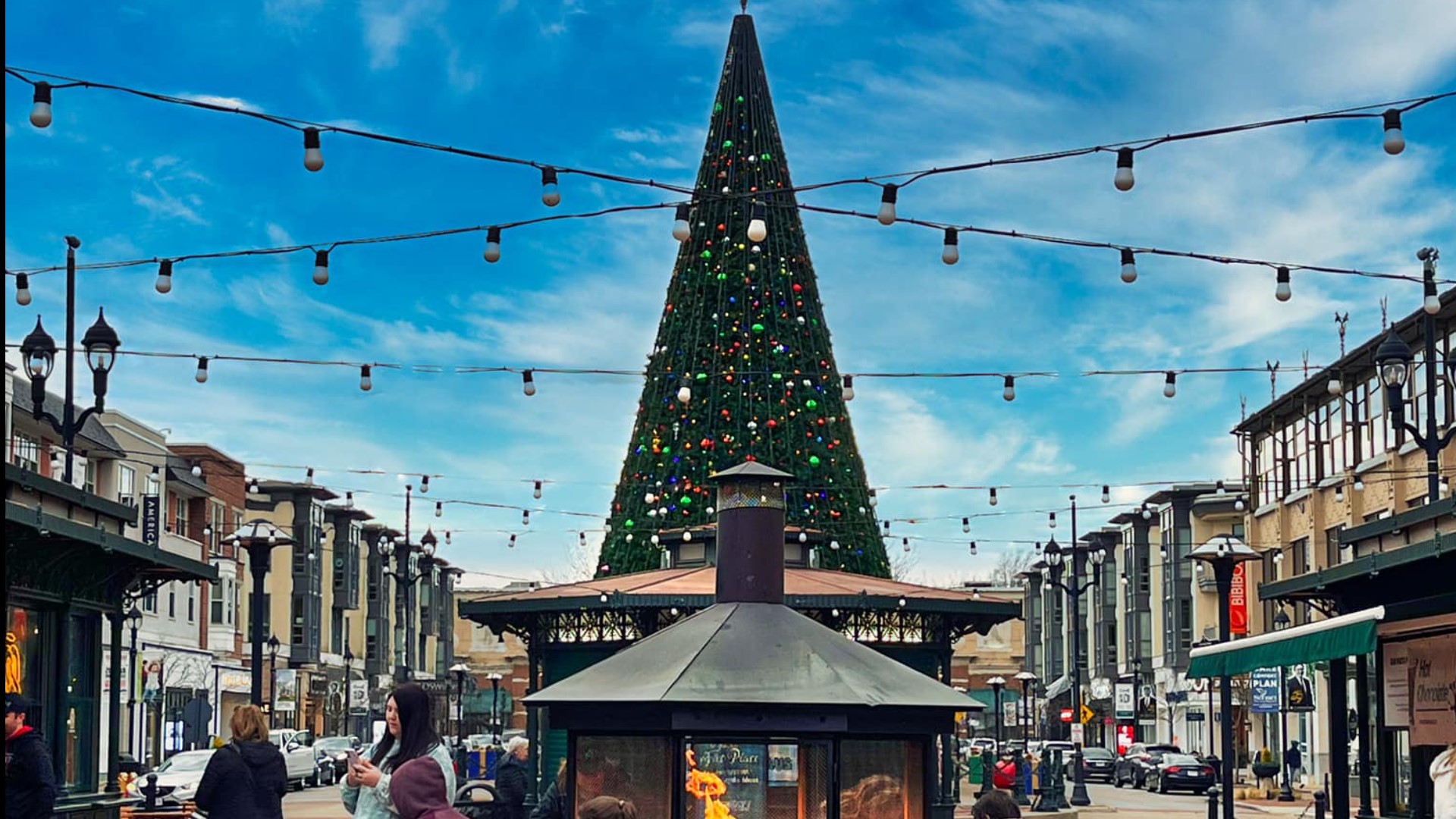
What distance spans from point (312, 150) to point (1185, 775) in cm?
4632

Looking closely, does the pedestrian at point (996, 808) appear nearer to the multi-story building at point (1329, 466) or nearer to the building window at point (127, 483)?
the multi-story building at point (1329, 466)

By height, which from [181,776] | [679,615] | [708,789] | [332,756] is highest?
[679,615]

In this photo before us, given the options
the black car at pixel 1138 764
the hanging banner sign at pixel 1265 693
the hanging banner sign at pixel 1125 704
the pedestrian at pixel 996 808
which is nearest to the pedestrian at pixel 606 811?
the pedestrian at pixel 996 808

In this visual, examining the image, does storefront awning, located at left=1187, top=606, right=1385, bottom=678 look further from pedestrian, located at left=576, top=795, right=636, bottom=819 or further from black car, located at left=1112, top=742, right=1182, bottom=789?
black car, located at left=1112, top=742, right=1182, bottom=789

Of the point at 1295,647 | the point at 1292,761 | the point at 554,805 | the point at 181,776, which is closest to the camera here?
the point at 554,805

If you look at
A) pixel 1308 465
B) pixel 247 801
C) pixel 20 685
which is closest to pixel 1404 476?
pixel 1308 465

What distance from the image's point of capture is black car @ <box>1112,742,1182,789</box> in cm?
6141

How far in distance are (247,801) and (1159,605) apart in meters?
81.9

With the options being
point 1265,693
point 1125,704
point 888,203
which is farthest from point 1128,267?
point 1125,704

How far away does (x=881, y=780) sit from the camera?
14547mm

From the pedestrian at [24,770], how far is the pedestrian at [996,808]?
560 centimetres

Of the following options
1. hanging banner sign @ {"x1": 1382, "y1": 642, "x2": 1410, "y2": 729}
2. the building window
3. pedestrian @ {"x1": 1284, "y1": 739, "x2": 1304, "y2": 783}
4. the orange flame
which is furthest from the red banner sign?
the orange flame

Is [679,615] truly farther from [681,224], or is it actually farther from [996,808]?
[996,808]

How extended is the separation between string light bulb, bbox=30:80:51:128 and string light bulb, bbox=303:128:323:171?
6.39 ft
